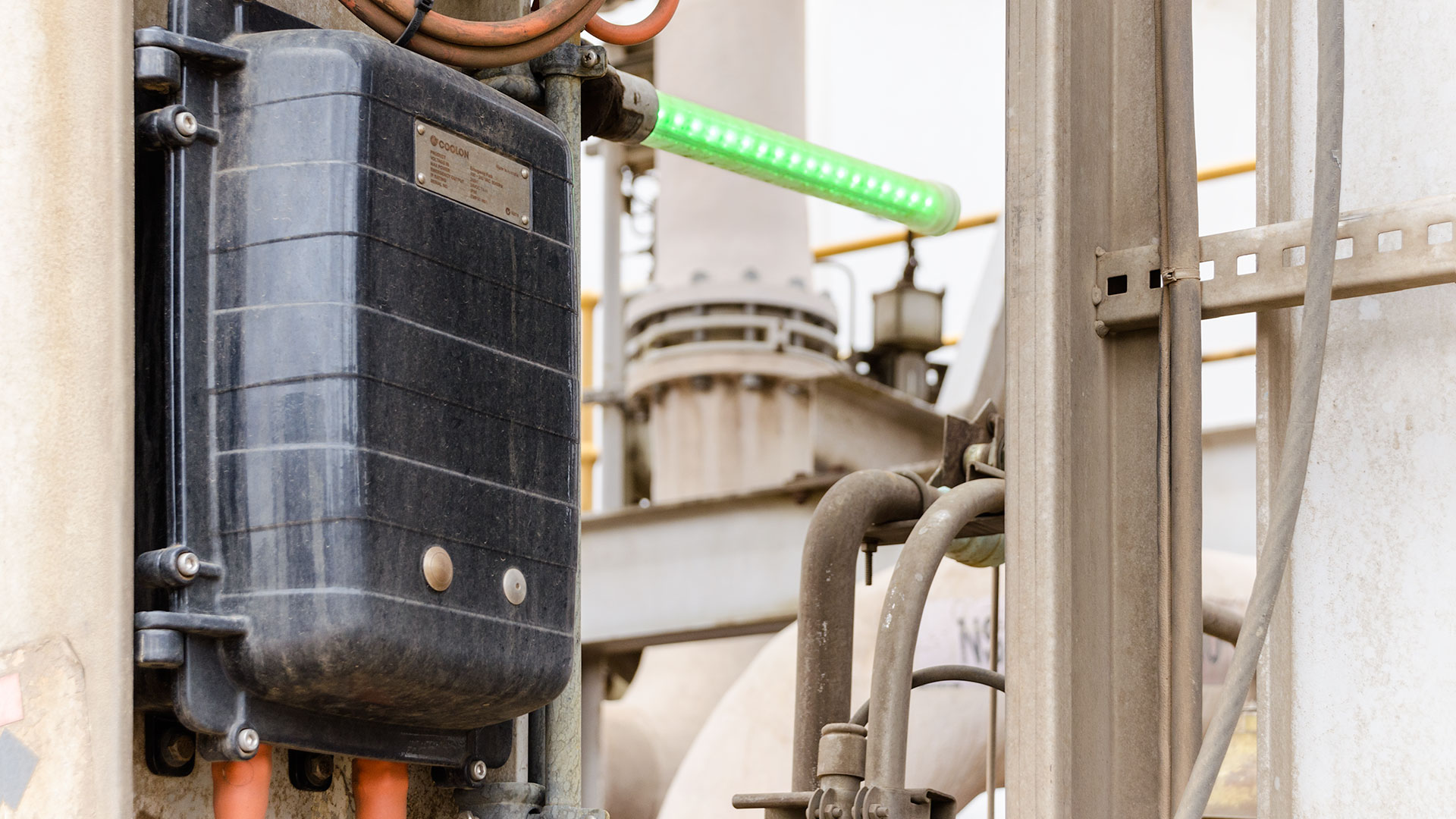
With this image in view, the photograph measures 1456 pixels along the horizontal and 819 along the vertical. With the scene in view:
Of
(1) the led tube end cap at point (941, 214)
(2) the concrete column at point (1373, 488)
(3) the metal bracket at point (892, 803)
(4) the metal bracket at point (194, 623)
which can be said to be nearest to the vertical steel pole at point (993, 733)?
(1) the led tube end cap at point (941, 214)

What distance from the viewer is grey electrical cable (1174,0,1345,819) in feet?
4.76

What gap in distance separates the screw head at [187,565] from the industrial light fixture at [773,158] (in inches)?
30.2

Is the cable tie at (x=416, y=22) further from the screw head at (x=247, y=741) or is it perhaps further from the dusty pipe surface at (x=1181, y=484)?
the dusty pipe surface at (x=1181, y=484)

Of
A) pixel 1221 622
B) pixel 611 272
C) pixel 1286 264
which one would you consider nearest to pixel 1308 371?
pixel 1286 264

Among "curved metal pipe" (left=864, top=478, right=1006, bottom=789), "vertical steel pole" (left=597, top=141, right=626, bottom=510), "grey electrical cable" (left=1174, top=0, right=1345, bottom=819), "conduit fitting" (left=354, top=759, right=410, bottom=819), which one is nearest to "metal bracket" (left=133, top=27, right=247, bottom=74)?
"conduit fitting" (left=354, top=759, right=410, bottom=819)

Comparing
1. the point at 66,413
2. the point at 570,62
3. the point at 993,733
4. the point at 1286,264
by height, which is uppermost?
the point at 570,62

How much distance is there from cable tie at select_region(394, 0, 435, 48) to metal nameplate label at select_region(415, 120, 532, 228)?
0.12 metres

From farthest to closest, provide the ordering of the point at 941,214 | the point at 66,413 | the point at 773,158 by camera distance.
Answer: the point at 941,214
the point at 773,158
the point at 66,413

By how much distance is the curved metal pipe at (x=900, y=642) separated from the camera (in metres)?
1.70

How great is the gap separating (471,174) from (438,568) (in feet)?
1.14

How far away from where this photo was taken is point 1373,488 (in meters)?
1.61

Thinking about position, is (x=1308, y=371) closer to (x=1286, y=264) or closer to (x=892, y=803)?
(x=1286, y=264)

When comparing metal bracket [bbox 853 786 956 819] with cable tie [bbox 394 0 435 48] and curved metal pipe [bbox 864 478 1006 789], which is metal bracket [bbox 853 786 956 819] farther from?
cable tie [bbox 394 0 435 48]

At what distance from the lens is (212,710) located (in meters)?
1.27
